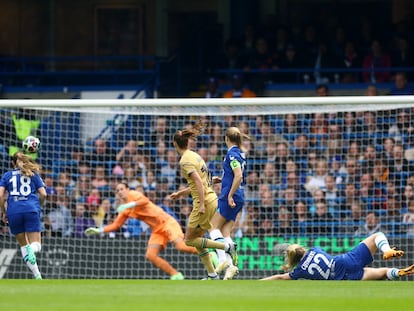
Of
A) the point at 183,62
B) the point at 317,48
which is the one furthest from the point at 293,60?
the point at 183,62

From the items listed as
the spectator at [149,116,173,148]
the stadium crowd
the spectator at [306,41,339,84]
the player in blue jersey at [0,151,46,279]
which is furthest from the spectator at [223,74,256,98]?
the player in blue jersey at [0,151,46,279]

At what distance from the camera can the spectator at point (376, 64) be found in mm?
22391

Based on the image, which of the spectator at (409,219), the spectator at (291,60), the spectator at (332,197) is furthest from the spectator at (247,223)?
the spectator at (291,60)

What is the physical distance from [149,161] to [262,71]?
4.05 meters

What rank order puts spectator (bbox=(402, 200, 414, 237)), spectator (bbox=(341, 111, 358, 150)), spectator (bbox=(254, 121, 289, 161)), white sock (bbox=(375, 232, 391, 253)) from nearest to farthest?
white sock (bbox=(375, 232, 391, 253)) < spectator (bbox=(402, 200, 414, 237)) < spectator (bbox=(341, 111, 358, 150)) < spectator (bbox=(254, 121, 289, 161))

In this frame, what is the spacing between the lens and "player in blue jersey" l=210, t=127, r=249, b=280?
573 inches

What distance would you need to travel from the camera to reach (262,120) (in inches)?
781

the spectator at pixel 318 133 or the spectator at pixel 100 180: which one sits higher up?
the spectator at pixel 318 133

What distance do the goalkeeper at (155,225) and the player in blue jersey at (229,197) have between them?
2561mm

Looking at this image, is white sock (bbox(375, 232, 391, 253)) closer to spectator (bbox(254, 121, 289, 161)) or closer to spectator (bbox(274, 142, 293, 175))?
spectator (bbox(274, 142, 293, 175))

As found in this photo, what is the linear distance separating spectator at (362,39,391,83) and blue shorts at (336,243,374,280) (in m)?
9.04

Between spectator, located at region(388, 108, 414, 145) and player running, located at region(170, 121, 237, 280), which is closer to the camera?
player running, located at region(170, 121, 237, 280)

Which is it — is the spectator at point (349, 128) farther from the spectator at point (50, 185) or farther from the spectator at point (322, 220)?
the spectator at point (50, 185)

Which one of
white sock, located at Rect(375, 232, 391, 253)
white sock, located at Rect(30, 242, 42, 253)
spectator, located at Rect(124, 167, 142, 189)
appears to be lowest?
white sock, located at Rect(30, 242, 42, 253)
